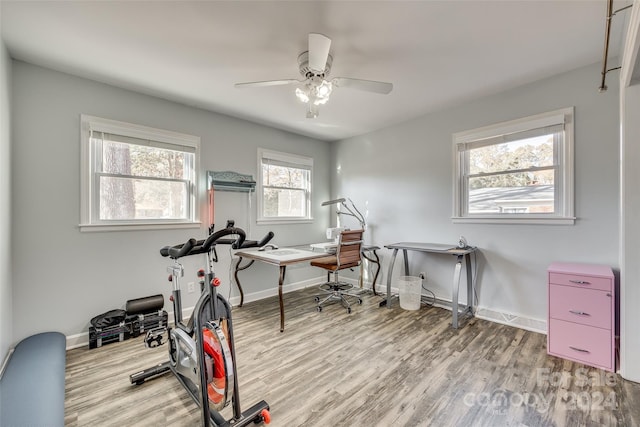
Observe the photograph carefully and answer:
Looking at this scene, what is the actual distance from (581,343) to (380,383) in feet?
5.49

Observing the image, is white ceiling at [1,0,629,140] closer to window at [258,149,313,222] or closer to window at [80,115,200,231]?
window at [80,115,200,231]

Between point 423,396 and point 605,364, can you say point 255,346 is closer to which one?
point 423,396

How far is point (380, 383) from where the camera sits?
1930 mm

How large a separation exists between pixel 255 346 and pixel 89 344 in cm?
152

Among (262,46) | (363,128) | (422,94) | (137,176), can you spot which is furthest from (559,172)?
(137,176)

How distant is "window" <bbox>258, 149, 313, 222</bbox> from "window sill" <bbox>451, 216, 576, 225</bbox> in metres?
2.32

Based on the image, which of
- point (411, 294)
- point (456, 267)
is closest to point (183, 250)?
point (456, 267)

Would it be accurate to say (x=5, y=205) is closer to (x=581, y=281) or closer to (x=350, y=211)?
(x=350, y=211)

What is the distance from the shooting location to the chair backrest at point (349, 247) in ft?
10.9

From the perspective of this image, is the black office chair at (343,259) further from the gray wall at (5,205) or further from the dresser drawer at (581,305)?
the gray wall at (5,205)

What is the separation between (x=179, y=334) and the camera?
1.73 m

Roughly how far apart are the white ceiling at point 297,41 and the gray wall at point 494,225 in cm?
24

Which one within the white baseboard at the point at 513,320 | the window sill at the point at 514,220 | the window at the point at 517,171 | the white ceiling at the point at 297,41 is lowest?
the white baseboard at the point at 513,320

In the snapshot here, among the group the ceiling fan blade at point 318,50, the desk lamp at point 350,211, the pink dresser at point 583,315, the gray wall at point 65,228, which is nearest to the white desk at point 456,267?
the pink dresser at point 583,315
